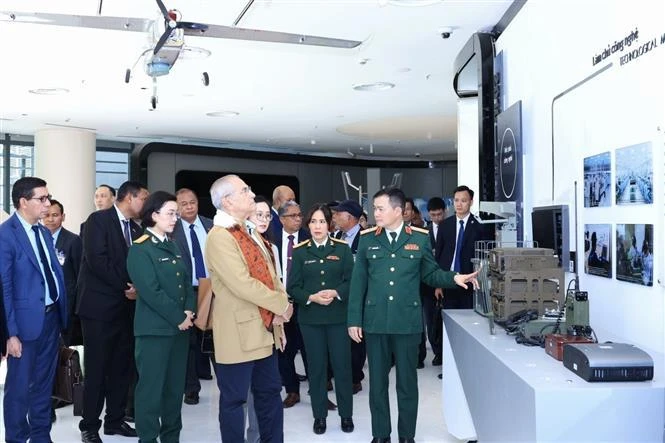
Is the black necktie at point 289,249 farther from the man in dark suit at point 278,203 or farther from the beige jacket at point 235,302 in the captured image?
the beige jacket at point 235,302

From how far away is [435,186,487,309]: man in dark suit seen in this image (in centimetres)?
549

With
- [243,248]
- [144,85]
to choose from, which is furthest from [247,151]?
[243,248]

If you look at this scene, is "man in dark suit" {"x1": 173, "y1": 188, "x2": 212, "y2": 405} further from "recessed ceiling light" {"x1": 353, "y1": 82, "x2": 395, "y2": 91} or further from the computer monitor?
"recessed ceiling light" {"x1": 353, "y1": 82, "x2": 395, "y2": 91}

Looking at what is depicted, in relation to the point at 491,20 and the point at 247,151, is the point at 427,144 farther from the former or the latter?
the point at 491,20

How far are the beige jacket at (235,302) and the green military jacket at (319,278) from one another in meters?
0.96

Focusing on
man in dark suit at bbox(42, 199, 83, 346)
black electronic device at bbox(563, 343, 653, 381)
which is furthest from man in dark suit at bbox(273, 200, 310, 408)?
black electronic device at bbox(563, 343, 653, 381)

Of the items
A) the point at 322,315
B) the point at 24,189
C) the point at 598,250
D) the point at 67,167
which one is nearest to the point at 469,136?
the point at 322,315

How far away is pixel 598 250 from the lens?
338cm

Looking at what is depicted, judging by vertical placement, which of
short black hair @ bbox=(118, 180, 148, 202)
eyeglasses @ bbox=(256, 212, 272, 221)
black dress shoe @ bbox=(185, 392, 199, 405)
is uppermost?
short black hair @ bbox=(118, 180, 148, 202)

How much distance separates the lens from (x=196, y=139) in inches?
583

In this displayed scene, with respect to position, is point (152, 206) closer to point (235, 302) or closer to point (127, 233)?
point (127, 233)

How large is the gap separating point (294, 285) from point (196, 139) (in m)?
11.1

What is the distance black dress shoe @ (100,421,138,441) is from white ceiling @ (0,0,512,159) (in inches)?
99.0

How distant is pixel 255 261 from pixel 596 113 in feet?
6.27
